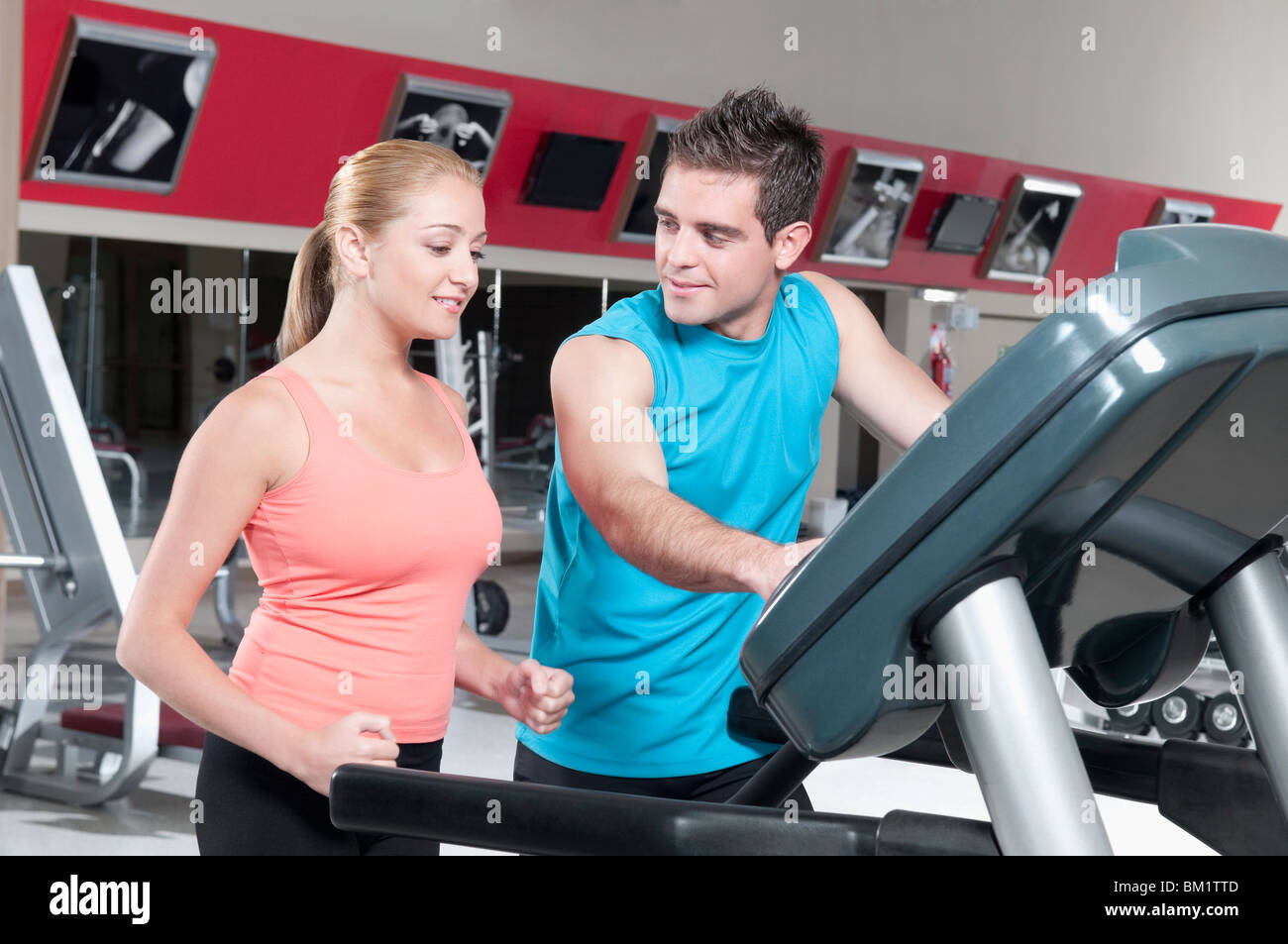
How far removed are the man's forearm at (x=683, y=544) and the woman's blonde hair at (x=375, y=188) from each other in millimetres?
451

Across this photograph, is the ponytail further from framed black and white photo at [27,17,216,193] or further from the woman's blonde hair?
framed black and white photo at [27,17,216,193]

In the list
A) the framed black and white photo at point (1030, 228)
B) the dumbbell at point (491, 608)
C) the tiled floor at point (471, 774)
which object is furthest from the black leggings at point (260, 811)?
the framed black and white photo at point (1030, 228)

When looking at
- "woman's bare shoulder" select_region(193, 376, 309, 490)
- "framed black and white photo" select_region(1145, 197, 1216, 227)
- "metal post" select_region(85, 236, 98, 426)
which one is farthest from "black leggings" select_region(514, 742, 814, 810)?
"framed black and white photo" select_region(1145, 197, 1216, 227)

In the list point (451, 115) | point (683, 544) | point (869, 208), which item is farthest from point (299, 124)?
point (683, 544)

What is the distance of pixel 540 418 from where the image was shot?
29.0ft

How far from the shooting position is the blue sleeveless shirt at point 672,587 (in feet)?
5.39

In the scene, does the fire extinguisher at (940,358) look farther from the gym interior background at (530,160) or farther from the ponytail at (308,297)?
the ponytail at (308,297)

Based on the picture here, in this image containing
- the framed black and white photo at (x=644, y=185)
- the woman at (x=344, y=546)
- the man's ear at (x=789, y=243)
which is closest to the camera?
the woman at (x=344, y=546)

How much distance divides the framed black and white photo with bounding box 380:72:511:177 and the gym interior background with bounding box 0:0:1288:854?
0.09 meters

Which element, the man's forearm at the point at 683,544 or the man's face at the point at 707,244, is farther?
the man's face at the point at 707,244

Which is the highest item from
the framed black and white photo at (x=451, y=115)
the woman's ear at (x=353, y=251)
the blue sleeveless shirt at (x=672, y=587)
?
the framed black and white photo at (x=451, y=115)

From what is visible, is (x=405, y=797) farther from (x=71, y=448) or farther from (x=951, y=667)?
(x=71, y=448)

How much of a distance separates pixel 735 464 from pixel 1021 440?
2.92ft

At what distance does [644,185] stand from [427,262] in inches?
290
